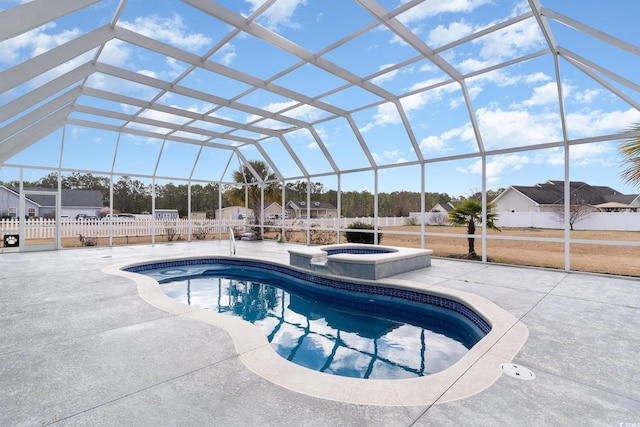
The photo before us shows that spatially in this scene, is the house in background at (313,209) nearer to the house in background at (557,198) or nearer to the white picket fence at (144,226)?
the white picket fence at (144,226)

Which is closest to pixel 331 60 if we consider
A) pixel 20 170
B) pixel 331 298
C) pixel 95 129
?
pixel 331 298

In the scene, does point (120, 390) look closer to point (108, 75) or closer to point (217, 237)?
point (108, 75)

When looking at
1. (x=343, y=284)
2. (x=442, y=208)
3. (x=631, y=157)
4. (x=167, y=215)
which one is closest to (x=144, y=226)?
(x=167, y=215)

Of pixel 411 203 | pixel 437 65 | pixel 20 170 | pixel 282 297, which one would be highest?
pixel 437 65

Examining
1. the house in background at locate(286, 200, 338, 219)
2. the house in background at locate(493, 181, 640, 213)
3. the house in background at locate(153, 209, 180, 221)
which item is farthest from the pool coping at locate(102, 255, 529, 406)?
the house in background at locate(153, 209, 180, 221)

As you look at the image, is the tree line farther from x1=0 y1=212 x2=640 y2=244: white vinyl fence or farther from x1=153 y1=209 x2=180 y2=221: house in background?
x1=0 y1=212 x2=640 y2=244: white vinyl fence

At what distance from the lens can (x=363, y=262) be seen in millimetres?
6191

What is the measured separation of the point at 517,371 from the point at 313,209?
35.5ft

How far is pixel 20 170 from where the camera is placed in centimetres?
994

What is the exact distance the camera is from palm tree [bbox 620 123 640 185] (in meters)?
6.18

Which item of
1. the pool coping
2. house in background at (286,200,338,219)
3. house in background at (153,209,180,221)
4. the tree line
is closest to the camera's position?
the pool coping

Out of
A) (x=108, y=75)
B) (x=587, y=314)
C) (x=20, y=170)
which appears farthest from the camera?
(x=20, y=170)

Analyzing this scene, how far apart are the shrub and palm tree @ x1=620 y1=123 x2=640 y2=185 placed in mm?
6273

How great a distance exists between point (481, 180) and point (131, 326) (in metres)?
7.94
